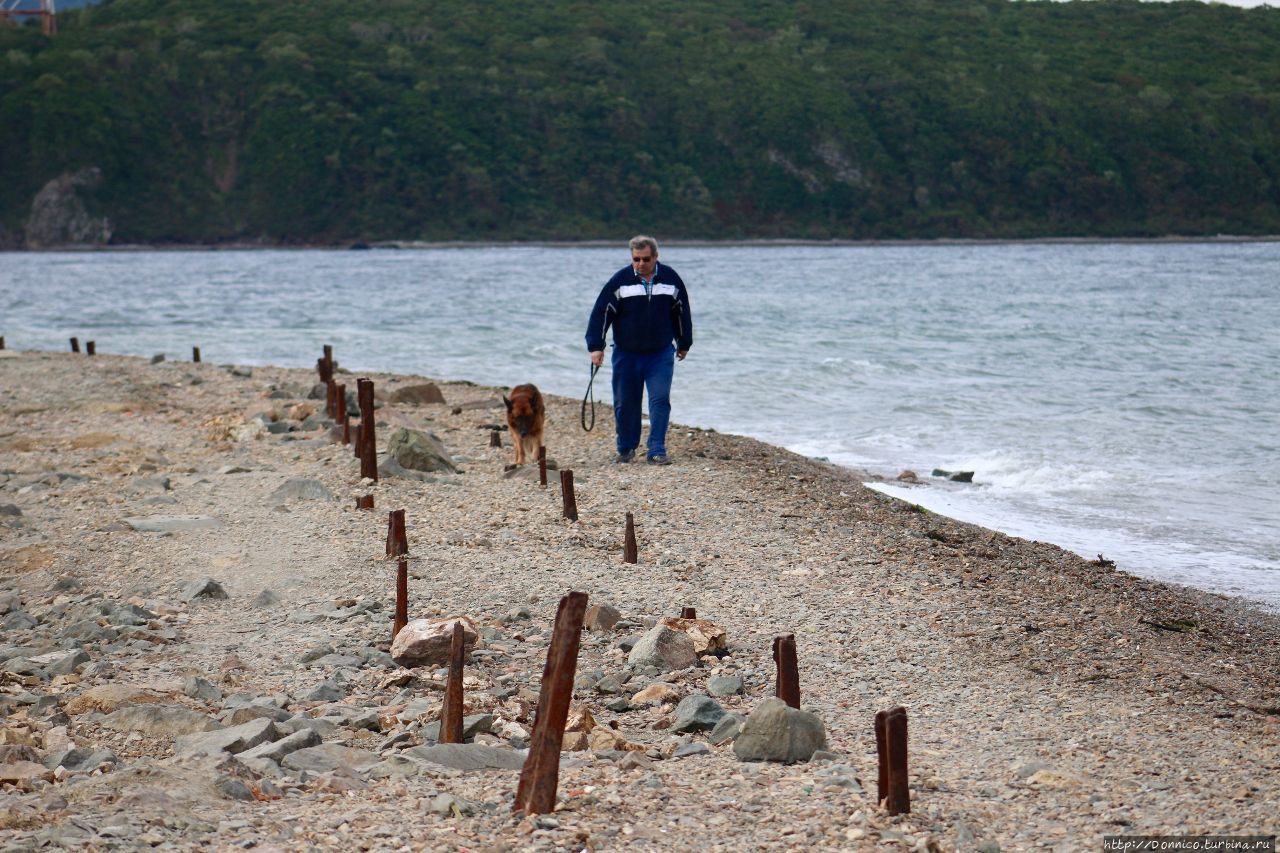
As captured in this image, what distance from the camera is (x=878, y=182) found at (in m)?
126

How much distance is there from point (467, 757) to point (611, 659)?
1.44 meters

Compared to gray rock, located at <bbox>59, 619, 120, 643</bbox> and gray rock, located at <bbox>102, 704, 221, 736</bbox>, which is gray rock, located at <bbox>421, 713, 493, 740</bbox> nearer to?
gray rock, located at <bbox>102, 704, 221, 736</bbox>

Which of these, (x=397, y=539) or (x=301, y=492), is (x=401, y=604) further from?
(x=301, y=492)

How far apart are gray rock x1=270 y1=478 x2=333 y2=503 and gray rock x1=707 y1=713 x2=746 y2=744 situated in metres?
4.84

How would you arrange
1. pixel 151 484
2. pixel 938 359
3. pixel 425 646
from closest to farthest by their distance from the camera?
pixel 425 646, pixel 151 484, pixel 938 359

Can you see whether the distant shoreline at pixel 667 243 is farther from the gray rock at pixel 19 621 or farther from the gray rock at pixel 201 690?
the gray rock at pixel 201 690

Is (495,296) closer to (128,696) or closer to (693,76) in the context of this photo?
(128,696)

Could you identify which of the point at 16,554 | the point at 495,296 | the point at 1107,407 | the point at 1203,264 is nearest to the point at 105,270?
the point at 495,296

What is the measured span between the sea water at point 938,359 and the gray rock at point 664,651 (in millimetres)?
4237

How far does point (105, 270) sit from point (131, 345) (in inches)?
2089

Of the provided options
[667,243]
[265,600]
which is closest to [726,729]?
[265,600]

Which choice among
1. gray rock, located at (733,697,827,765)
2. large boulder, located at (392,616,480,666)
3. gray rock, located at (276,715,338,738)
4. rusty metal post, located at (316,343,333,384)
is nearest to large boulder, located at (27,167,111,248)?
rusty metal post, located at (316,343,333,384)

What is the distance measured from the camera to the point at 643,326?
34.2 feet

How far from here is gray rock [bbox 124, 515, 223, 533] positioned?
27.5ft
